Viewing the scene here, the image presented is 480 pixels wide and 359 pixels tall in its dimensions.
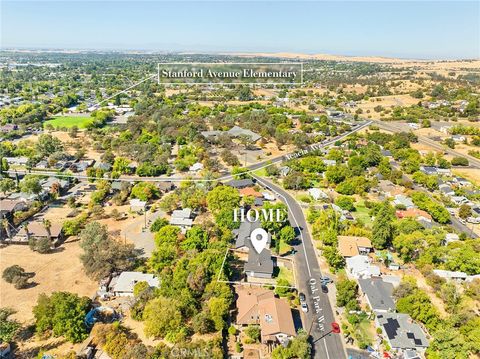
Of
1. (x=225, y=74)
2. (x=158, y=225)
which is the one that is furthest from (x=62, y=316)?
(x=225, y=74)

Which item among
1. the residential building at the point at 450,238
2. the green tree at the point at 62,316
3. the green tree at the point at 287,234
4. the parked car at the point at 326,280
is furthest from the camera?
the residential building at the point at 450,238

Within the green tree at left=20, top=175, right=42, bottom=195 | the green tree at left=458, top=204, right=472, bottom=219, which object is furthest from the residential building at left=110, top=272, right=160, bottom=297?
the green tree at left=458, top=204, right=472, bottom=219

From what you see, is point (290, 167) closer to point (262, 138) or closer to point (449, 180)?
point (262, 138)

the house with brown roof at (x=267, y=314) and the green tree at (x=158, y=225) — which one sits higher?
the green tree at (x=158, y=225)

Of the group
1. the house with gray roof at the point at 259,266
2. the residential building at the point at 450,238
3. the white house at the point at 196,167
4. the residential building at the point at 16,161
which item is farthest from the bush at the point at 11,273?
the residential building at the point at 450,238

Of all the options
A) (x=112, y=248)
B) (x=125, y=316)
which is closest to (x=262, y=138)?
(x=112, y=248)

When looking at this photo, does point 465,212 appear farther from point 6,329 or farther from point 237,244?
point 6,329

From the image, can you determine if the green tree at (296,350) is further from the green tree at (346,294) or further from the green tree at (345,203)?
the green tree at (345,203)

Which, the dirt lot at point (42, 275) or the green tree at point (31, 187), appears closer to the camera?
the dirt lot at point (42, 275)
